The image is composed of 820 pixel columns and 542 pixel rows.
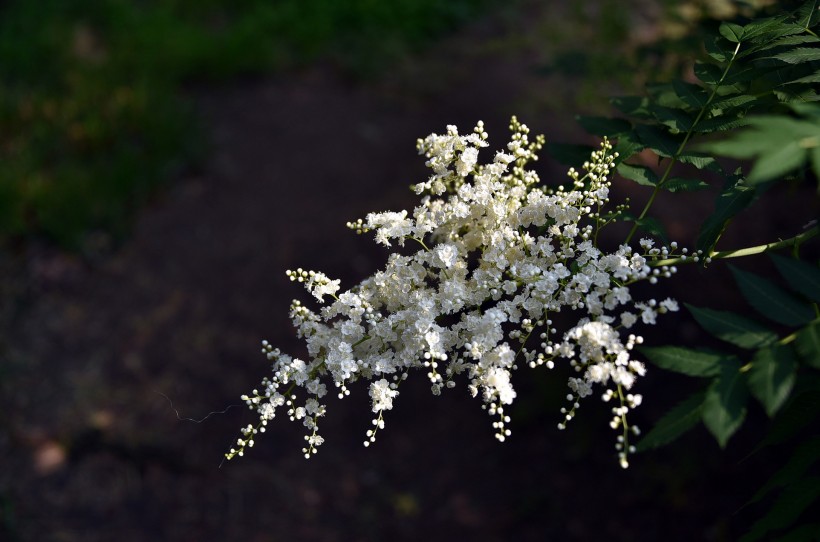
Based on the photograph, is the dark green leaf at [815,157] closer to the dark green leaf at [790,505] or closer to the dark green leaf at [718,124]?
the dark green leaf at [718,124]

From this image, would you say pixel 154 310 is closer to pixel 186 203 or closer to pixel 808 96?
pixel 186 203

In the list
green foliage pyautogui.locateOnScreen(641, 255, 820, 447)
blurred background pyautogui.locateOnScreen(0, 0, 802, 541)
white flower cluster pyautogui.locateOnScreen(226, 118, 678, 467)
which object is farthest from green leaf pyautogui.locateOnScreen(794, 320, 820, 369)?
blurred background pyautogui.locateOnScreen(0, 0, 802, 541)

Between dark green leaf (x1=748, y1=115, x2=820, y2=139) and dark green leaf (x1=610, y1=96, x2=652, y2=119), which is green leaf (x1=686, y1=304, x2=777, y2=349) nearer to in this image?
dark green leaf (x1=748, y1=115, x2=820, y2=139)

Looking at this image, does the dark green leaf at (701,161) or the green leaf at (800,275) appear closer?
the green leaf at (800,275)

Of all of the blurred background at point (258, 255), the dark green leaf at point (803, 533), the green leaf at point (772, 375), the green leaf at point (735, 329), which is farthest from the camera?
the blurred background at point (258, 255)

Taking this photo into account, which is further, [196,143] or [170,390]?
[196,143]

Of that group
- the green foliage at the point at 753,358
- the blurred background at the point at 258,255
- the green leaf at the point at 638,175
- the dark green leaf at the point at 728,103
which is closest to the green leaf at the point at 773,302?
the green foliage at the point at 753,358

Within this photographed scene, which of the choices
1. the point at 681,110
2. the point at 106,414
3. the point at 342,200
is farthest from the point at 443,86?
the point at 681,110
